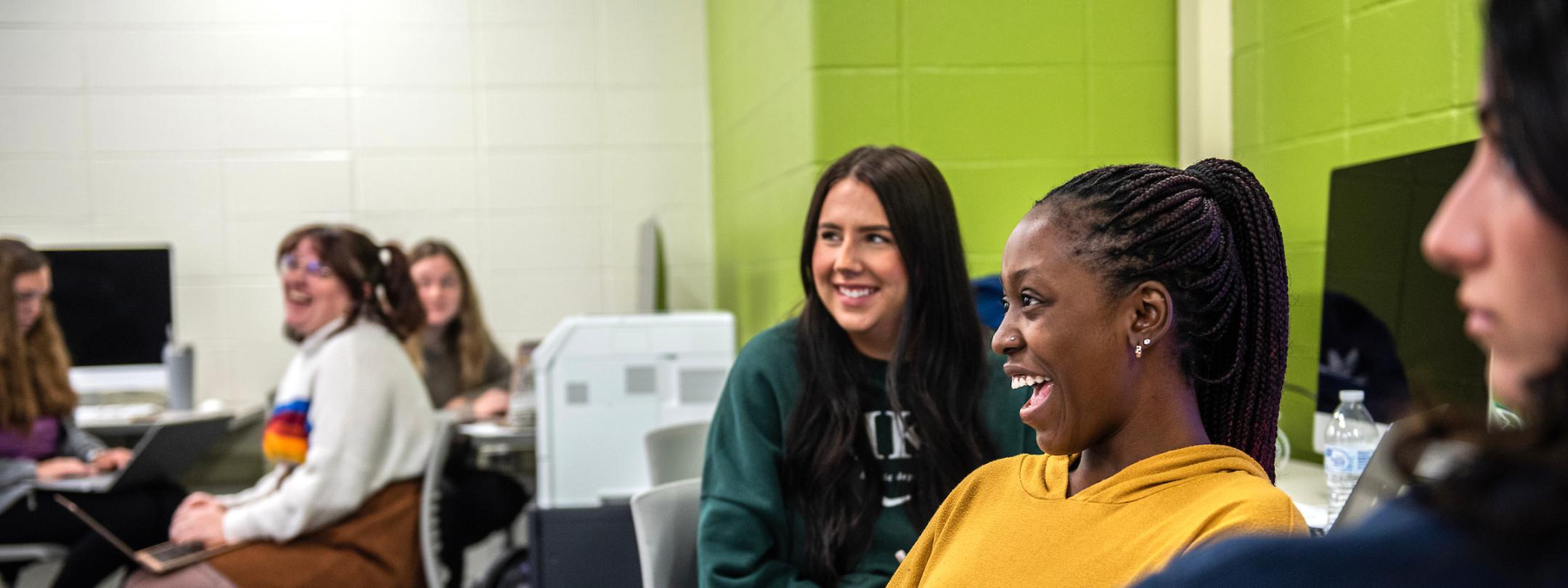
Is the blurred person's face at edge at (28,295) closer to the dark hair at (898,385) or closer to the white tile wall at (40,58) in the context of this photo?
the white tile wall at (40,58)

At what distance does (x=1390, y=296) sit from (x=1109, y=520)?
3.96 feet

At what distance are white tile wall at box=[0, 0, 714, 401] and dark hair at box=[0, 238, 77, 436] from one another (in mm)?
1067

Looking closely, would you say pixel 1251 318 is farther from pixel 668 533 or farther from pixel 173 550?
pixel 173 550

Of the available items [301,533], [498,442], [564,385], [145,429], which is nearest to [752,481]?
[564,385]

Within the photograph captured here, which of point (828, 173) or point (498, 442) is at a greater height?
point (828, 173)

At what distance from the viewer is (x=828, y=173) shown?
6.84 ft

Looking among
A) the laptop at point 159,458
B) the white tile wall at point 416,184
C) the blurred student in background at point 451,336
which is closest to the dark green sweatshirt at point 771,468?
the laptop at point 159,458

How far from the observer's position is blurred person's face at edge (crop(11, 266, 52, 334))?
12.1ft

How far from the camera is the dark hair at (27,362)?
3568mm

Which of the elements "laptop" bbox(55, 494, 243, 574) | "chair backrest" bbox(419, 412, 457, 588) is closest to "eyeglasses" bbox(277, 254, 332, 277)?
"chair backrest" bbox(419, 412, 457, 588)

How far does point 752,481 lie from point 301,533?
1.50 metres

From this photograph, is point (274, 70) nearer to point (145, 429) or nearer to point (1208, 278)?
point (145, 429)

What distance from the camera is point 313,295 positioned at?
3.05 metres

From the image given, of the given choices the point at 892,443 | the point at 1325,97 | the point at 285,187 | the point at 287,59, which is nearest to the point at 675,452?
the point at 892,443
